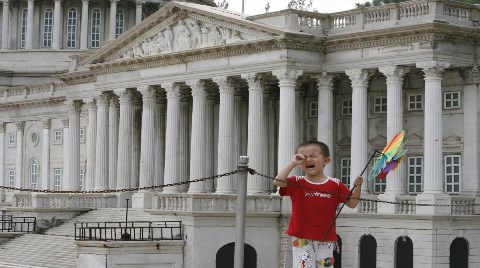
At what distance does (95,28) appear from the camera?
8531 centimetres

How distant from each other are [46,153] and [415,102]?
30.8 m

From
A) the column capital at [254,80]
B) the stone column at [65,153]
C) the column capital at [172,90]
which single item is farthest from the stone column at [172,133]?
the stone column at [65,153]

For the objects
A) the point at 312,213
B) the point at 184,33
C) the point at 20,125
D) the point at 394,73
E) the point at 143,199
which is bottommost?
the point at 143,199

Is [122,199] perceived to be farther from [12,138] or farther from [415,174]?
[12,138]

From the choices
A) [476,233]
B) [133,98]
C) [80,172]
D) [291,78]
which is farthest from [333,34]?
[80,172]

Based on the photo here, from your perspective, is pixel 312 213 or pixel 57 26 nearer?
pixel 312 213

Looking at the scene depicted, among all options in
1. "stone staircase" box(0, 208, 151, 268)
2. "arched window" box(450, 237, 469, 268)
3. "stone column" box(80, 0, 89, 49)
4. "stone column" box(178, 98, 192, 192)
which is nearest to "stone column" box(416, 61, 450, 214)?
"arched window" box(450, 237, 469, 268)

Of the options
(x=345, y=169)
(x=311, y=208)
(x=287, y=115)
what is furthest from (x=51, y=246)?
(x=311, y=208)

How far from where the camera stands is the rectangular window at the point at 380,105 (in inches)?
1887

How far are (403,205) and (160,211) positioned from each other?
974cm

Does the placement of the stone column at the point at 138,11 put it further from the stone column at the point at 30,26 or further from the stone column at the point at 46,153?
the stone column at the point at 46,153

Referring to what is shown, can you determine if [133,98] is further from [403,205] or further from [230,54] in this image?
[403,205]

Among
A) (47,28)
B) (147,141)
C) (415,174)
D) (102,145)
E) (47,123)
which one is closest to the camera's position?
(415,174)

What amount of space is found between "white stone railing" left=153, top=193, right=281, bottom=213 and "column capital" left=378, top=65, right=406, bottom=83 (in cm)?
687
